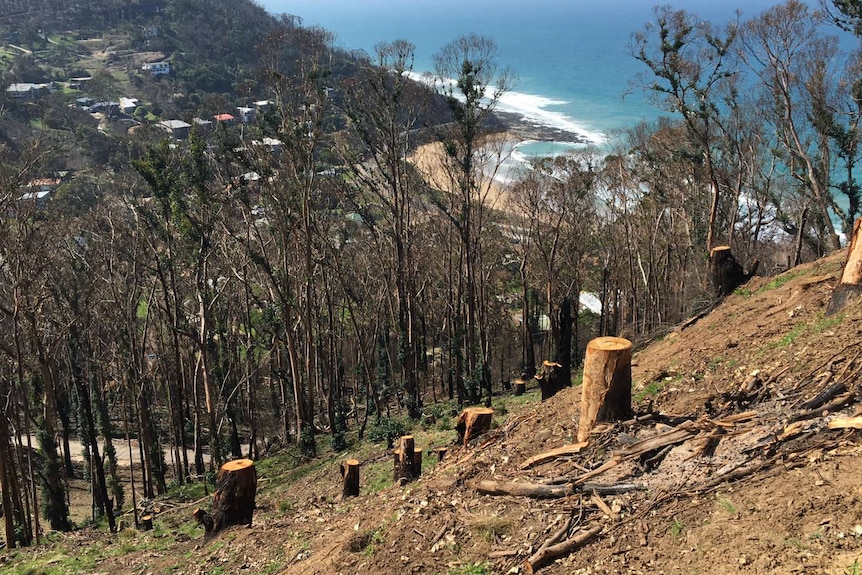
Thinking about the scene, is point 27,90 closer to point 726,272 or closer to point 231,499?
point 231,499

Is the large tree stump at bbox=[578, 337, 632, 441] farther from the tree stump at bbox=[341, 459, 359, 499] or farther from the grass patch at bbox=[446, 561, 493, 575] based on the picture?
the tree stump at bbox=[341, 459, 359, 499]

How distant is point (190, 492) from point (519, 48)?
186641 millimetres

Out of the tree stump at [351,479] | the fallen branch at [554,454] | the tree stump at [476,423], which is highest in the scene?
the fallen branch at [554,454]

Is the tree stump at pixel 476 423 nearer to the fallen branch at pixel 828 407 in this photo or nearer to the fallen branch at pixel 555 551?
the fallen branch at pixel 555 551

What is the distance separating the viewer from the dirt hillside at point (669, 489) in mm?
4691

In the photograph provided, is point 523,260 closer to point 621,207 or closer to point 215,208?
point 621,207

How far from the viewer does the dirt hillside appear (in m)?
4.69

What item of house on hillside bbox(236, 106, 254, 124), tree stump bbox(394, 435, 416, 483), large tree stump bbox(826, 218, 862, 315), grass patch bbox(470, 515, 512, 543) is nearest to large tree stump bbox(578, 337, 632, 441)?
grass patch bbox(470, 515, 512, 543)

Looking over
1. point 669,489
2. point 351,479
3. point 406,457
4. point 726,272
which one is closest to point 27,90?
point 351,479

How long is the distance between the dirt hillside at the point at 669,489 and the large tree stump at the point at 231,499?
0.24 metres

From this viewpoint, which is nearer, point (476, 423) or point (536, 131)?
point (476, 423)

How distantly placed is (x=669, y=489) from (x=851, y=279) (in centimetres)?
441

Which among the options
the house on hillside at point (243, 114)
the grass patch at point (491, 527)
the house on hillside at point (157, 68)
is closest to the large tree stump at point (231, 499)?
the grass patch at point (491, 527)

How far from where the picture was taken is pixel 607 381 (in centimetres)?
699
